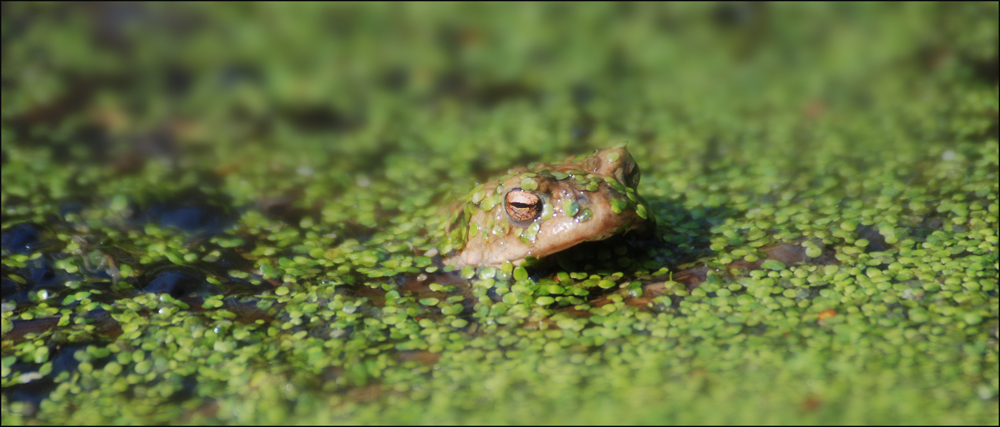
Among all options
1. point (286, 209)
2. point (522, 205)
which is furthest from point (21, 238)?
point (522, 205)

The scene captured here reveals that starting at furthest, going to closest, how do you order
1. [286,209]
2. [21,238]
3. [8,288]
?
1. [286,209]
2. [21,238]
3. [8,288]

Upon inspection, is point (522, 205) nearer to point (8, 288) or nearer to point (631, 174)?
Answer: point (631, 174)

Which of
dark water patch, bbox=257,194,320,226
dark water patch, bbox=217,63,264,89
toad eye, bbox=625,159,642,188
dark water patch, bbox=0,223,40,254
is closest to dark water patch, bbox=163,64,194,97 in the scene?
dark water patch, bbox=217,63,264,89

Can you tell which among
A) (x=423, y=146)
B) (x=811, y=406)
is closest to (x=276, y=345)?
(x=811, y=406)

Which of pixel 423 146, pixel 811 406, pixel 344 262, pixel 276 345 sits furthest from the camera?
pixel 423 146

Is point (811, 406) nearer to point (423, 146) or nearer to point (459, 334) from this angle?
point (459, 334)

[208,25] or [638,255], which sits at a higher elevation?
[208,25]
